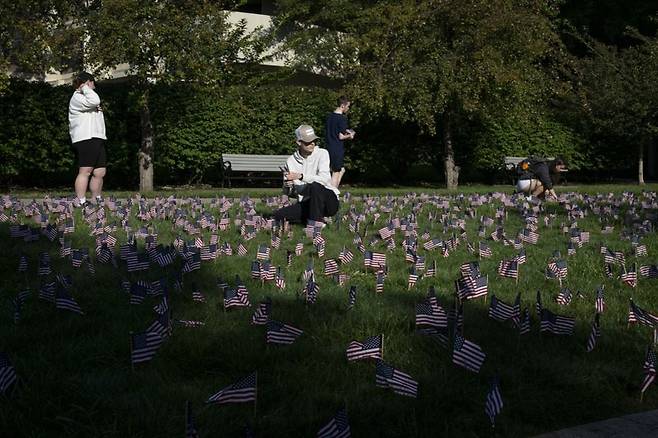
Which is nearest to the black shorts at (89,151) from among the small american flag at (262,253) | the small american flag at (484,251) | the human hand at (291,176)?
the human hand at (291,176)

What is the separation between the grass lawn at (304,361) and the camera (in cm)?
265

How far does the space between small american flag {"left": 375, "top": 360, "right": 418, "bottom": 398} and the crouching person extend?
5.03 meters

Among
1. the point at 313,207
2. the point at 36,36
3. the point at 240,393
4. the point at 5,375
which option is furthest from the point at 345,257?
the point at 36,36

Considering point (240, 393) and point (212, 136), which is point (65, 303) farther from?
point (212, 136)

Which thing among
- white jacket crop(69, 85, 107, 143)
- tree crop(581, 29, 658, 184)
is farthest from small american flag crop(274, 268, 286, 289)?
tree crop(581, 29, 658, 184)

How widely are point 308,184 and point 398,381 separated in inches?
206

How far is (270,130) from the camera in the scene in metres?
20.0

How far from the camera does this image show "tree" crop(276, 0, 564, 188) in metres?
18.2

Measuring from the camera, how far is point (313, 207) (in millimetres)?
7902

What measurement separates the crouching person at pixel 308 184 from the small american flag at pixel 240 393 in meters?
5.26

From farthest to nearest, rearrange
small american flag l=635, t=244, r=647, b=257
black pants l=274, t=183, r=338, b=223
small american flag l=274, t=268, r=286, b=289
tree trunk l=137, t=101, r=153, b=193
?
1. tree trunk l=137, t=101, r=153, b=193
2. black pants l=274, t=183, r=338, b=223
3. small american flag l=635, t=244, r=647, b=257
4. small american flag l=274, t=268, r=286, b=289

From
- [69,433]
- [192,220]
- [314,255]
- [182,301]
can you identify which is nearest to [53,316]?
[182,301]

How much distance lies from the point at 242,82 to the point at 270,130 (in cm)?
147

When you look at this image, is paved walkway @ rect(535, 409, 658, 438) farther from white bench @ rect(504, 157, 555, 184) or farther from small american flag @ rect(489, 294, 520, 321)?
white bench @ rect(504, 157, 555, 184)
